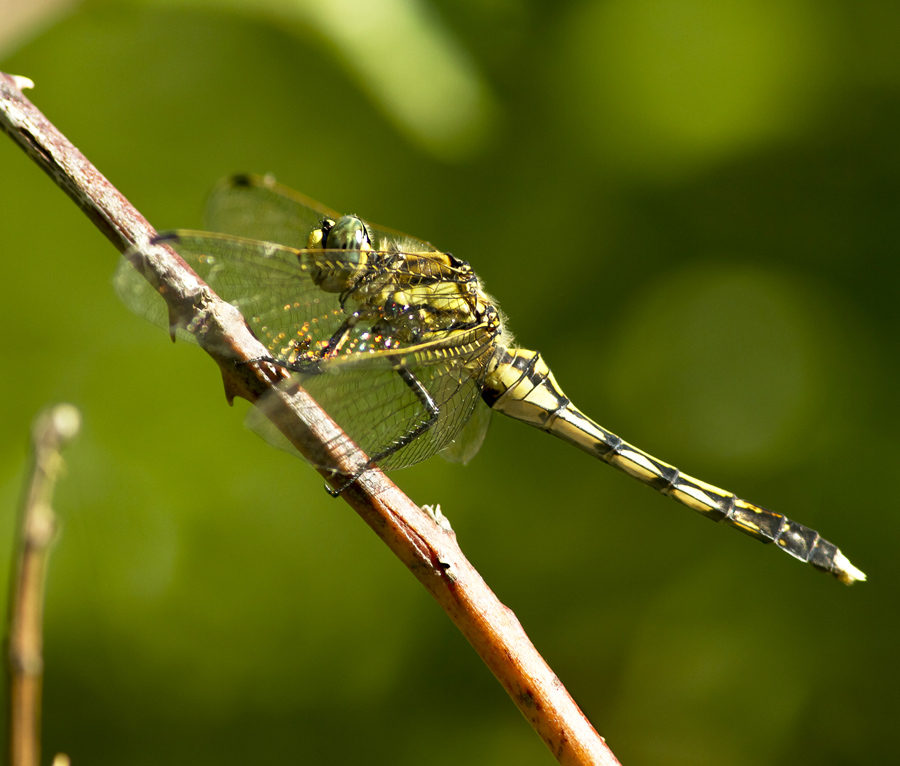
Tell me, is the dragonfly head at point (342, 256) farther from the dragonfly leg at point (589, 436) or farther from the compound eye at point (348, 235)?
the dragonfly leg at point (589, 436)

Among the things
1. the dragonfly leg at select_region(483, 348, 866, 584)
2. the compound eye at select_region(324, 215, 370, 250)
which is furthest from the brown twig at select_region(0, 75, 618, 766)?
the dragonfly leg at select_region(483, 348, 866, 584)

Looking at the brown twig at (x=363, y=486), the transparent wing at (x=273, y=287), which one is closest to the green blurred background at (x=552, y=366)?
the transparent wing at (x=273, y=287)

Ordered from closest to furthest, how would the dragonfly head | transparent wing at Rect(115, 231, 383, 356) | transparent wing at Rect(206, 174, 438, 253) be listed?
transparent wing at Rect(115, 231, 383, 356)
the dragonfly head
transparent wing at Rect(206, 174, 438, 253)

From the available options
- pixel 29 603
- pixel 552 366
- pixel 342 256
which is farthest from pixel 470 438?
pixel 29 603

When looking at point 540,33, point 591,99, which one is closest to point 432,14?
point 540,33

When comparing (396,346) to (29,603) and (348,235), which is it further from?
(29,603)

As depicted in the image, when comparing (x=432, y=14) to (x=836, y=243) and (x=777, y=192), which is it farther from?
(x=836, y=243)

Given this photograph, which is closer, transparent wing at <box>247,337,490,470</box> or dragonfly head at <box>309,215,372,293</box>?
transparent wing at <box>247,337,490,470</box>

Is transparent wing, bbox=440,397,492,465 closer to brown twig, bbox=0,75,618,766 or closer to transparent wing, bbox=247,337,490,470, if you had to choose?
transparent wing, bbox=247,337,490,470
